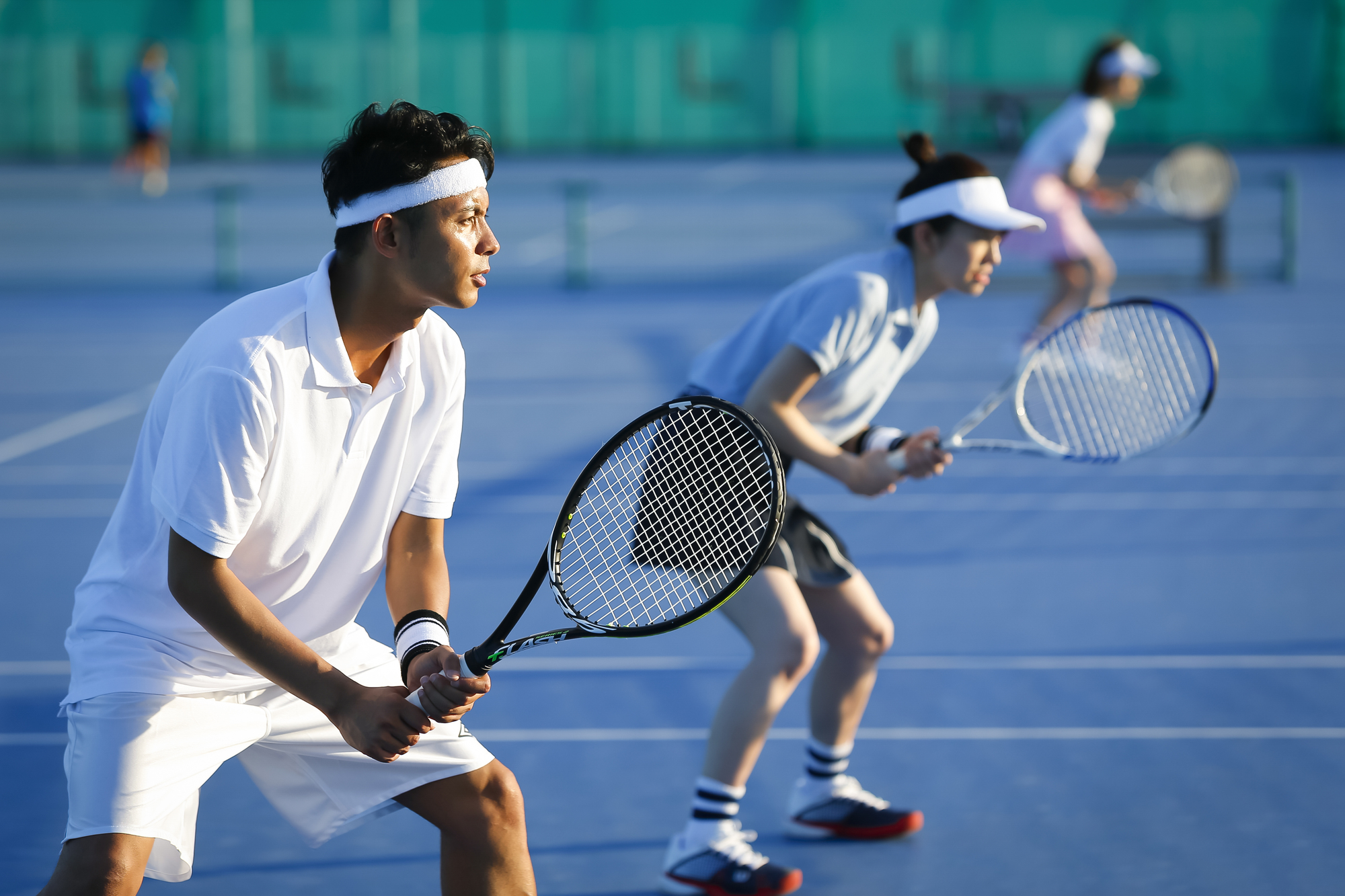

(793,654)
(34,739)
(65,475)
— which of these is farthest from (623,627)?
(65,475)

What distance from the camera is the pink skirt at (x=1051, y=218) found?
8.75 metres

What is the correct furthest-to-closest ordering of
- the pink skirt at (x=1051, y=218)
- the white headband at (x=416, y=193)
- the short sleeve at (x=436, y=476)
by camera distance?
the pink skirt at (x=1051, y=218)
the short sleeve at (x=436, y=476)
the white headband at (x=416, y=193)

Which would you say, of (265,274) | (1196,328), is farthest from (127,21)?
(1196,328)

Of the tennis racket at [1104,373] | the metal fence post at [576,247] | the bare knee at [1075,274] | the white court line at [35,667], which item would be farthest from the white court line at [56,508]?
the metal fence post at [576,247]

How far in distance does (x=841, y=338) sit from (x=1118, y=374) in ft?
4.90

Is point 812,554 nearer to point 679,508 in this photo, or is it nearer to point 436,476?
point 679,508

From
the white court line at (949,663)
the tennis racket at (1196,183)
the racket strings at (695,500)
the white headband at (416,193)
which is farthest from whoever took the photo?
the tennis racket at (1196,183)

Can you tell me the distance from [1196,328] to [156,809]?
7.91 ft

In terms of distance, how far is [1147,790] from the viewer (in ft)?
12.0

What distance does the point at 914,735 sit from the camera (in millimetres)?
4051

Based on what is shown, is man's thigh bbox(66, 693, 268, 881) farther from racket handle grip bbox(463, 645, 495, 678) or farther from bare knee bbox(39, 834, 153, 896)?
racket handle grip bbox(463, 645, 495, 678)

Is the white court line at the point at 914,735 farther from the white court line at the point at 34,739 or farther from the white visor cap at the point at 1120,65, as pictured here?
the white visor cap at the point at 1120,65

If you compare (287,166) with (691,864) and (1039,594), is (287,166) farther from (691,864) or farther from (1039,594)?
(691,864)

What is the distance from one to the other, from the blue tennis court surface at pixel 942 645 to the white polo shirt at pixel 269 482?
116cm
